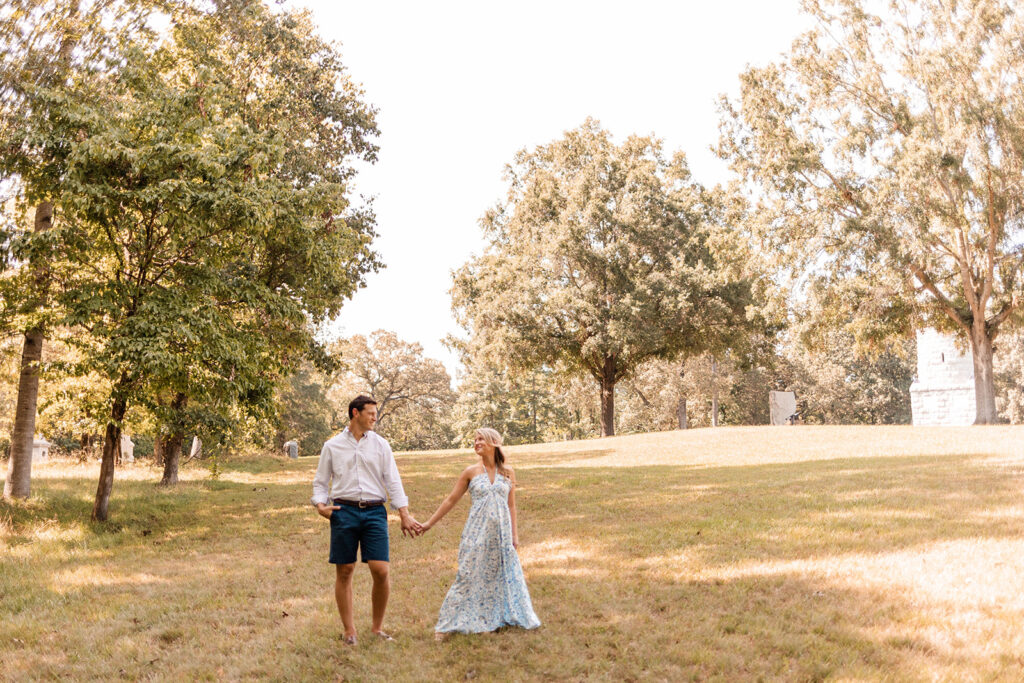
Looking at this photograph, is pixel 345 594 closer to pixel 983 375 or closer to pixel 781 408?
pixel 983 375

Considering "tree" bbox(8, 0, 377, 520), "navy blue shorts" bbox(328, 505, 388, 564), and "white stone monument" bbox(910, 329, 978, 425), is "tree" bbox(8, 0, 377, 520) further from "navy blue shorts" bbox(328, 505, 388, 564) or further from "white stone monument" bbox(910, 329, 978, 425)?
"white stone monument" bbox(910, 329, 978, 425)

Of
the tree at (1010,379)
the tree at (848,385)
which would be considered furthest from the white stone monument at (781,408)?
the tree at (1010,379)

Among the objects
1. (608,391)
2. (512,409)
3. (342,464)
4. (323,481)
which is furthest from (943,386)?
(323,481)

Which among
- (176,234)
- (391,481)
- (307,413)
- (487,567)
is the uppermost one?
(176,234)

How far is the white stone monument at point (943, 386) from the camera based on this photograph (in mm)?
42906

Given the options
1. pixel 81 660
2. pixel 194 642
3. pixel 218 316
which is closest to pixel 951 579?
pixel 194 642

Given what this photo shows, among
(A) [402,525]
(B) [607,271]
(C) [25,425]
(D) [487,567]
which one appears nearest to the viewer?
(A) [402,525]

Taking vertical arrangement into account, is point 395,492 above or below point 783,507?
above

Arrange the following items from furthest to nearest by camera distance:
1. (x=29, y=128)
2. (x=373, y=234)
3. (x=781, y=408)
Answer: (x=781, y=408)
(x=373, y=234)
(x=29, y=128)

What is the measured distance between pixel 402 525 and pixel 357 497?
1.80 ft

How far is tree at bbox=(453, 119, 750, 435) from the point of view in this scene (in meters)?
34.4

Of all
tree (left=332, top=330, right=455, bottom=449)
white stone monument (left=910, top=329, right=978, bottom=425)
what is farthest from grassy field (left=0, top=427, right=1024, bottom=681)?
tree (left=332, top=330, right=455, bottom=449)

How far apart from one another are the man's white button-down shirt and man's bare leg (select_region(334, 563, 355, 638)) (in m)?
0.61

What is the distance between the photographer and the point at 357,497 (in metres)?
6.18
